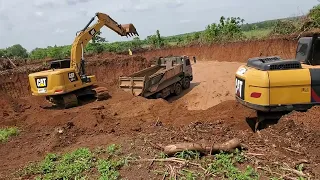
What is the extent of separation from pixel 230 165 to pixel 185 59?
13.2 m

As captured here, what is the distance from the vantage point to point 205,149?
5715mm

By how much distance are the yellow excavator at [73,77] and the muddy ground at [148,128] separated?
0.61m

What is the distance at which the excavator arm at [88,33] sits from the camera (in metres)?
14.8

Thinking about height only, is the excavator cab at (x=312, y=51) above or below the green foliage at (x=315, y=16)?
below

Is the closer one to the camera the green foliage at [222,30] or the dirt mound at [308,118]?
the dirt mound at [308,118]

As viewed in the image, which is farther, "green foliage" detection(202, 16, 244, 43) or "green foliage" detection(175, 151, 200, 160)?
"green foliage" detection(202, 16, 244, 43)

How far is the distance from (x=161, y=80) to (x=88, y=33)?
155 inches

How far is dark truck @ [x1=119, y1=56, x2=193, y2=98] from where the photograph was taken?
14730mm

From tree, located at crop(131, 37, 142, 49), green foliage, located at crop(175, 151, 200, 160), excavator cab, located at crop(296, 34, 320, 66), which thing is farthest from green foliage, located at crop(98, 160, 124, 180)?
tree, located at crop(131, 37, 142, 49)

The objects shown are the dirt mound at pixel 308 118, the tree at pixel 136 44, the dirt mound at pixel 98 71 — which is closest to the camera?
the dirt mound at pixel 308 118

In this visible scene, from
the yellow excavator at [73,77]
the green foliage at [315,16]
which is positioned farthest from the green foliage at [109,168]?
the green foliage at [315,16]

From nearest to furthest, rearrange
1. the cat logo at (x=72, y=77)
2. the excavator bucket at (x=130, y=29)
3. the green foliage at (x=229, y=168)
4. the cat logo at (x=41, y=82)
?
the green foliage at (x=229, y=168) < the cat logo at (x=41, y=82) < the cat logo at (x=72, y=77) < the excavator bucket at (x=130, y=29)

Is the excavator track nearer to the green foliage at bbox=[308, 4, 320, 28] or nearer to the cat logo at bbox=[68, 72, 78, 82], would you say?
the cat logo at bbox=[68, 72, 78, 82]

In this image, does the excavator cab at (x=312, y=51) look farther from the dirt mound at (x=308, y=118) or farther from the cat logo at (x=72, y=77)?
the cat logo at (x=72, y=77)
